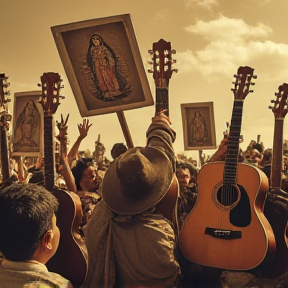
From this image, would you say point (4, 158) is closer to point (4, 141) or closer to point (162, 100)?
point (4, 141)

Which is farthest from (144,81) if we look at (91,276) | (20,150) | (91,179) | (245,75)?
(20,150)

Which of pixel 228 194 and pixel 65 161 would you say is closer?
pixel 228 194

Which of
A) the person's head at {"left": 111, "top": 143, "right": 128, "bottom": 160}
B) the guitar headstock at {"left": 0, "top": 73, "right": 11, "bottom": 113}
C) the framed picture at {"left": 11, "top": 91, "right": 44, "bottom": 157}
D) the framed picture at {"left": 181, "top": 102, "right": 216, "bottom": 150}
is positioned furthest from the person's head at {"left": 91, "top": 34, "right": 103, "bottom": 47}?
the framed picture at {"left": 181, "top": 102, "right": 216, "bottom": 150}

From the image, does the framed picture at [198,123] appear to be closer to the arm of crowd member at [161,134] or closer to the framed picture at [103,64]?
the framed picture at [103,64]

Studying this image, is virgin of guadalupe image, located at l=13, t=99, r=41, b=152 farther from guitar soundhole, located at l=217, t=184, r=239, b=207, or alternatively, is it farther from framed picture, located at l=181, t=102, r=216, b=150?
guitar soundhole, located at l=217, t=184, r=239, b=207

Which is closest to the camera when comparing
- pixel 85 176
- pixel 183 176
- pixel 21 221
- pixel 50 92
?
pixel 21 221

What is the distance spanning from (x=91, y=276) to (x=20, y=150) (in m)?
2.46

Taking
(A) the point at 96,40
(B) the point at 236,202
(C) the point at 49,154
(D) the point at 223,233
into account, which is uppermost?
(A) the point at 96,40

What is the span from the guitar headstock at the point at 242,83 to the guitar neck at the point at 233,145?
64 millimetres

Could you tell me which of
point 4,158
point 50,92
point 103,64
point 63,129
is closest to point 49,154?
point 63,129

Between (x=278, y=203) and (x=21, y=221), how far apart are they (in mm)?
2650

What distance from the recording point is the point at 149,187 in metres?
3.87

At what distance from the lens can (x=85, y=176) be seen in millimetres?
5434

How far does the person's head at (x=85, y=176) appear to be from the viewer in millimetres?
5422
